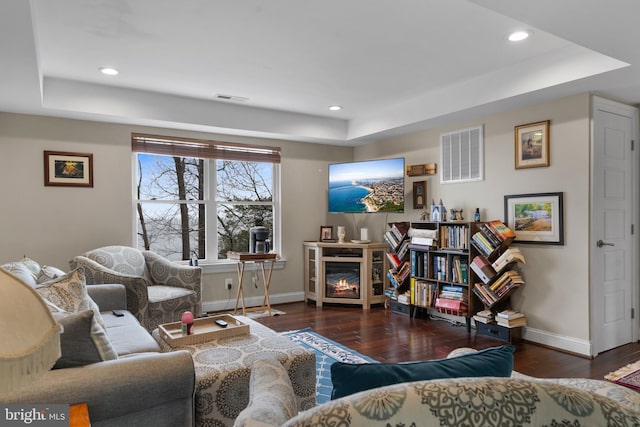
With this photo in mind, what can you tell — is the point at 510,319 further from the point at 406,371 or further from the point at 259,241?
the point at 406,371

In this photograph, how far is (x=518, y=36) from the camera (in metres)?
3.01

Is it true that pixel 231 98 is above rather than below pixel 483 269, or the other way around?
above

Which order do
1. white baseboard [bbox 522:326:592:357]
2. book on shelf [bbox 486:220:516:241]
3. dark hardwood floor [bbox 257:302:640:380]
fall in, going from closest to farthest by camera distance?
dark hardwood floor [bbox 257:302:640:380]
white baseboard [bbox 522:326:592:357]
book on shelf [bbox 486:220:516:241]

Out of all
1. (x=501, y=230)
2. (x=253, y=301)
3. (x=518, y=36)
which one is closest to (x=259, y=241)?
(x=253, y=301)

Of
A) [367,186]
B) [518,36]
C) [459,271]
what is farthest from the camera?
[367,186]

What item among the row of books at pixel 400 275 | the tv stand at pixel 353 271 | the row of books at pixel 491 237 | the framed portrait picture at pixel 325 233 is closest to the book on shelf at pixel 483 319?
the row of books at pixel 491 237

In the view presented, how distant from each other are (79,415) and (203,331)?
1.26m

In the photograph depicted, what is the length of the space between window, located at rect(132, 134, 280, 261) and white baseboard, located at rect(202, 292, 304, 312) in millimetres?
572

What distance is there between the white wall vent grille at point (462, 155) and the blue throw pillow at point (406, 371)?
368 centimetres

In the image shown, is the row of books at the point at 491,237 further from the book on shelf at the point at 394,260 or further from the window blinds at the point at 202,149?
the window blinds at the point at 202,149

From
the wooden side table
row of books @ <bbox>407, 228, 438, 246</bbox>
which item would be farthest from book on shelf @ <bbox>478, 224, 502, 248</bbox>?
the wooden side table

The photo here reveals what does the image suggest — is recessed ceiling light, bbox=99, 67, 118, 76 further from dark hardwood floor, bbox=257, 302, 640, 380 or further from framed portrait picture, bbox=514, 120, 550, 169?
framed portrait picture, bbox=514, 120, 550, 169

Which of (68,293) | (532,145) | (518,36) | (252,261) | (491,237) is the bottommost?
(252,261)

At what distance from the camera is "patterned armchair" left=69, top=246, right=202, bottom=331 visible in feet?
11.7
